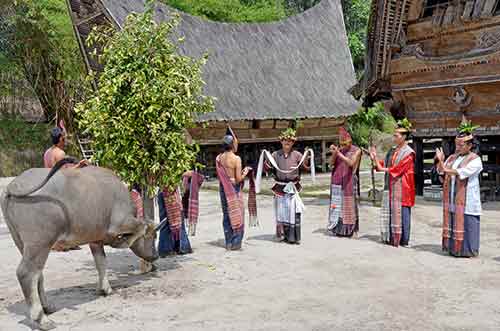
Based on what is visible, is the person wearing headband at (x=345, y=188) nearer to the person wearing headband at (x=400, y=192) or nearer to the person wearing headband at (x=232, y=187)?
the person wearing headband at (x=400, y=192)

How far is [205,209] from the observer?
13281 mm

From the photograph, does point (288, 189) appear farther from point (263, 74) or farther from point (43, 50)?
point (43, 50)

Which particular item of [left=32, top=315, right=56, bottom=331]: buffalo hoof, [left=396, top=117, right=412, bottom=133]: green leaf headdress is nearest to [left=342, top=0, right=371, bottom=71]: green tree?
[left=396, top=117, right=412, bottom=133]: green leaf headdress

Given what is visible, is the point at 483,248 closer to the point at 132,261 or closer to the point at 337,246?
the point at 337,246

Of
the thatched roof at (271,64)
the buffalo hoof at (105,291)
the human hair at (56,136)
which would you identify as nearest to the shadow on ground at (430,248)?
the buffalo hoof at (105,291)

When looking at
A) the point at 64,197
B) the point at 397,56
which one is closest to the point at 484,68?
the point at 397,56

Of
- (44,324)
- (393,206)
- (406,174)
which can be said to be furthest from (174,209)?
(406,174)

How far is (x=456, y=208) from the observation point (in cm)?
762

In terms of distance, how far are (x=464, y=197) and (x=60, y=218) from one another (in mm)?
5167

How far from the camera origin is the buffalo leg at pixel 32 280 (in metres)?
5.20

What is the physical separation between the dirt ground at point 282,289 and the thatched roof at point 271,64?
11.5 meters

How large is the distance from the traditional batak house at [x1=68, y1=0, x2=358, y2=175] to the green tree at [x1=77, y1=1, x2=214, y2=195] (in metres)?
12.1

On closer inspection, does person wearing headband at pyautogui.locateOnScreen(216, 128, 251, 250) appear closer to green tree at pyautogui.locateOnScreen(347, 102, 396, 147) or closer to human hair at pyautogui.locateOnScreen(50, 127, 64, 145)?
human hair at pyautogui.locateOnScreen(50, 127, 64, 145)

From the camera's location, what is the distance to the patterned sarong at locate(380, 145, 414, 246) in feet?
27.8
